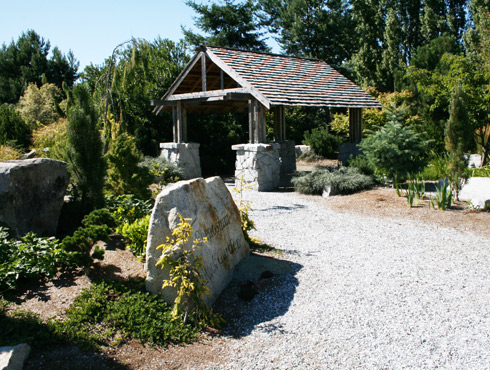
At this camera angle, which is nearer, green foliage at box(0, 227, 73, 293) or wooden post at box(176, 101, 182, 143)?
green foliage at box(0, 227, 73, 293)

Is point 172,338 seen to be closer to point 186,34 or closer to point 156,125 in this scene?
point 156,125

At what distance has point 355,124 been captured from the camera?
15.8 meters

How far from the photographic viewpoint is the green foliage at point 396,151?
1097 cm

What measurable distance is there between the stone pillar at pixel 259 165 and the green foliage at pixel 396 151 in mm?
2891

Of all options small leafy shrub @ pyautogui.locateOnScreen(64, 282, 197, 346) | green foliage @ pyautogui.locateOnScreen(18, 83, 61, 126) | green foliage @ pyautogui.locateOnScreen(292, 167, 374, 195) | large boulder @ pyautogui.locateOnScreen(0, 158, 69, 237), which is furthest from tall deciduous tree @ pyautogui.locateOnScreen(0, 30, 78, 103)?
small leafy shrub @ pyautogui.locateOnScreen(64, 282, 197, 346)

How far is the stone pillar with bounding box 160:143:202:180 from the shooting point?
15000mm

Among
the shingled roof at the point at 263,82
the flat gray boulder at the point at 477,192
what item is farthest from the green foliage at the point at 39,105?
the flat gray boulder at the point at 477,192

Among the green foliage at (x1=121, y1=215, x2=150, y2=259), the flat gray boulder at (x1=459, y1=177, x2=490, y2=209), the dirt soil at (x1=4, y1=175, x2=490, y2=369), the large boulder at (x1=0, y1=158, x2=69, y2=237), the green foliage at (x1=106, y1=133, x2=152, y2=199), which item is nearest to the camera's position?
the dirt soil at (x1=4, y1=175, x2=490, y2=369)

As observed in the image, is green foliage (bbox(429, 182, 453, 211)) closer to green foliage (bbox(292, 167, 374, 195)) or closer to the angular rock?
green foliage (bbox(292, 167, 374, 195))

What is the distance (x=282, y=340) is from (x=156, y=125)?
14.2m

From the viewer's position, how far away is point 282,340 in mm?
4254

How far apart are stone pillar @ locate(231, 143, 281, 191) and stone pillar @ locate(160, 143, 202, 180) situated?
2540 millimetres

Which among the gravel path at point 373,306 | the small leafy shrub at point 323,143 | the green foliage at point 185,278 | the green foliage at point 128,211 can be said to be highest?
the small leafy shrub at point 323,143

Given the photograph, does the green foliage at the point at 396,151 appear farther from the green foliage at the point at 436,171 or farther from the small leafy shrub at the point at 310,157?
the small leafy shrub at the point at 310,157
